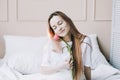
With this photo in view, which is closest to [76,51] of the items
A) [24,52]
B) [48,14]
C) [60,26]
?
[60,26]

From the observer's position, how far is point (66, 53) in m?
1.70

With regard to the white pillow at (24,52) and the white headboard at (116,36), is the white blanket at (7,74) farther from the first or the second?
the white headboard at (116,36)

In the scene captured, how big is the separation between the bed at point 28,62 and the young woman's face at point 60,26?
2.04 ft

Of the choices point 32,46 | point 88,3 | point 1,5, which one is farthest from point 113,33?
point 1,5

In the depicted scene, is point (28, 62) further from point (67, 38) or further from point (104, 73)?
point (67, 38)

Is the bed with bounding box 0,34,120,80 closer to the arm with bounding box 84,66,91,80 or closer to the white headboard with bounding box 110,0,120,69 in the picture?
the white headboard with bounding box 110,0,120,69

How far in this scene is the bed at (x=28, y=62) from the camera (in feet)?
7.99

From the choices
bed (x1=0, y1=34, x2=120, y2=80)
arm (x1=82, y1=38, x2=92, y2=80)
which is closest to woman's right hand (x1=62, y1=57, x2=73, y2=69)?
arm (x1=82, y1=38, x2=92, y2=80)

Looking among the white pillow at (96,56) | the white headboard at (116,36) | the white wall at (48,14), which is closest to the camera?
the white pillow at (96,56)

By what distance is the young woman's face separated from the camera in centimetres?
171

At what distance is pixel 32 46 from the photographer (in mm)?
2910

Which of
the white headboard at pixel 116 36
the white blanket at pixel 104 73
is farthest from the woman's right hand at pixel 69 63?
the white headboard at pixel 116 36

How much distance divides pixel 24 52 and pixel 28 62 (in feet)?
0.51

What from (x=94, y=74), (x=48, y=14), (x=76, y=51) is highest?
(x=48, y=14)
